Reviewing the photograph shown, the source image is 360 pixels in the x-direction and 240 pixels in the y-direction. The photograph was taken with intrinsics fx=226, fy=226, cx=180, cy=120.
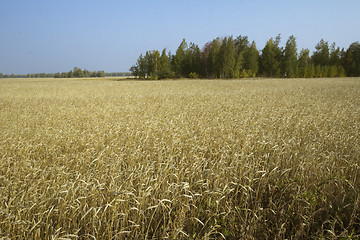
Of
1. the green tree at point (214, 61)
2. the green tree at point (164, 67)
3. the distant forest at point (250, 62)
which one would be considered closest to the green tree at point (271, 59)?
the distant forest at point (250, 62)

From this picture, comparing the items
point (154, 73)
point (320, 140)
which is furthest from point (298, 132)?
point (154, 73)

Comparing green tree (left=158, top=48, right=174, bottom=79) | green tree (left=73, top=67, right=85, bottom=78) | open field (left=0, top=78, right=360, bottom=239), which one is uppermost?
green tree (left=73, top=67, right=85, bottom=78)

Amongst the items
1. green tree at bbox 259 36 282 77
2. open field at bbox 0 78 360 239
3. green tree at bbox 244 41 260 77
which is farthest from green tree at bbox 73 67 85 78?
open field at bbox 0 78 360 239

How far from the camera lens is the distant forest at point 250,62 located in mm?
53969

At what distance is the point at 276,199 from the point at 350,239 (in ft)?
3.29

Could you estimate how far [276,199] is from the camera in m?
3.29

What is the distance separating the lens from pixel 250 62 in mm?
56531

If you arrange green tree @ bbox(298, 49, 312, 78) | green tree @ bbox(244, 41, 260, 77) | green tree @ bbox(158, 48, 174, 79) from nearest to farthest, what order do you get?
green tree @ bbox(158, 48, 174, 79), green tree @ bbox(298, 49, 312, 78), green tree @ bbox(244, 41, 260, 77)

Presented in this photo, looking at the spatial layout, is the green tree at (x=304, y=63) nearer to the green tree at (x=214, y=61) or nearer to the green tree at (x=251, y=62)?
the green tree at (x=251, y=62)

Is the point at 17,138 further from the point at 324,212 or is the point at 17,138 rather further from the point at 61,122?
the point at 324,212

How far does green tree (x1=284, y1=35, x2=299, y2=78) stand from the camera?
5538 centimetres

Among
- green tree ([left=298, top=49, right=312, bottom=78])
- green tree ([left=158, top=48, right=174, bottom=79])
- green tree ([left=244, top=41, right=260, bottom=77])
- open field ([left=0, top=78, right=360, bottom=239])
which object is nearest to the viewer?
open field ([left=0, top=78, right=360, bottom=239])

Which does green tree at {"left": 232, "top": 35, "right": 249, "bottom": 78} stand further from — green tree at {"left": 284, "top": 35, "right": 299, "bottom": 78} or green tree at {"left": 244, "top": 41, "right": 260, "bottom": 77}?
green tree at {"left": 284, "top": 35, "right": 299, "bottom": 78}

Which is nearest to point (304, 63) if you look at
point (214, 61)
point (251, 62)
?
point (251, 62)
